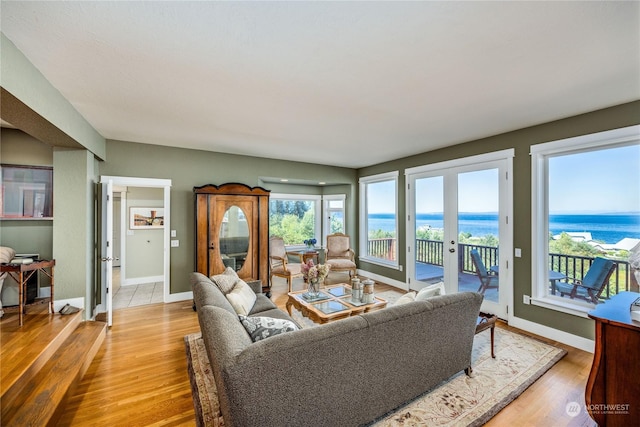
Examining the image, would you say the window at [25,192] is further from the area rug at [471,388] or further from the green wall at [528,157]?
the green wall at [528,157]

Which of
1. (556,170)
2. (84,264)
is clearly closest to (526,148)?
(556,170)

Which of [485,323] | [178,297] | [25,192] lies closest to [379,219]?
[485,323]

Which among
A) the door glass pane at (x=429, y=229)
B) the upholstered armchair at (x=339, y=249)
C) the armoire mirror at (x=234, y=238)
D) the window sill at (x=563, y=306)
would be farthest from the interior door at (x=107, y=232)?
the window sill at (x=563, y=306)

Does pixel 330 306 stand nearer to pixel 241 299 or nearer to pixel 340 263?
pixel 241 299

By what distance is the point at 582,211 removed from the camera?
2.95 metres

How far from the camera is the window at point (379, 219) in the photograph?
17.7 ft

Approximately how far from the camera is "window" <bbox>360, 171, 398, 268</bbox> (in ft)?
17.7

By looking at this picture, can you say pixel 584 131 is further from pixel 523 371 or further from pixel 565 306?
pixel 523 371

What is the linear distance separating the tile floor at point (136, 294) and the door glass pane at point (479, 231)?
4.98 m

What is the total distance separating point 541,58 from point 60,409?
423cm

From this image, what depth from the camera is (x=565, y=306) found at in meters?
2.96

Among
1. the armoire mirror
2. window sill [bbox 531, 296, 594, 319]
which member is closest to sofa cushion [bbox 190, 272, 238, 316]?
the armoire mirror

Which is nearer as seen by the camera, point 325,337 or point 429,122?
point 325,337

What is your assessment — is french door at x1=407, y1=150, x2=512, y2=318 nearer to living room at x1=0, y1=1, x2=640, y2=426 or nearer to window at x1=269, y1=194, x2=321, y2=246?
living room at x1=0, y1=1, x2=640, y2=426
